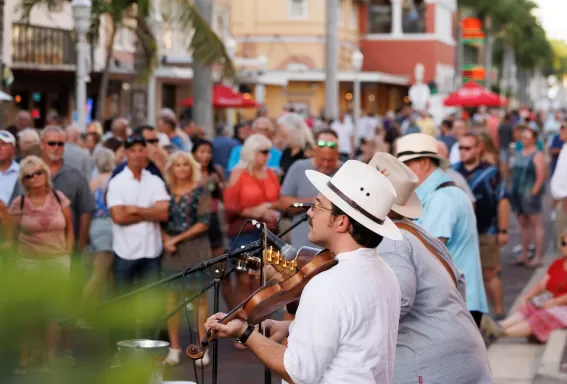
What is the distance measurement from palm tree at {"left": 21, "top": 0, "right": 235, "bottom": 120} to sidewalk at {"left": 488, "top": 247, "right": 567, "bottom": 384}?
9273 millimetres

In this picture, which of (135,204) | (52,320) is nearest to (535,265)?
(135,204)

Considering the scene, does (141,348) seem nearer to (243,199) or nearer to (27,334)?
(27,334)

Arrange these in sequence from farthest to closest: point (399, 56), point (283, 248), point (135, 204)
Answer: point (399, 56)
point (135, 204)
point (283, 248)

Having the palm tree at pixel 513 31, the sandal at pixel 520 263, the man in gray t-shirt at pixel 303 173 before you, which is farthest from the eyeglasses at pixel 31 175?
the palm tree at pixel 513 31

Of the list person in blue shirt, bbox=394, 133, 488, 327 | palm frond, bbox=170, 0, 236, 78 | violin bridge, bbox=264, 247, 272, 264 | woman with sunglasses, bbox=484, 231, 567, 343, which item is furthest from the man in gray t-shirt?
palm frond, bbox=170, 0, 236, 78

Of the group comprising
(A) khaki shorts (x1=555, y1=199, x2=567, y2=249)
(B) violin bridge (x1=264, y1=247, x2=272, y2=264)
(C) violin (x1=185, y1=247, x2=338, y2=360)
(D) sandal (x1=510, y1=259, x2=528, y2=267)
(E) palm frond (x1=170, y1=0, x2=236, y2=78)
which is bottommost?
(D) sandal (x1=510, y1=259, x2=528, y2=267)

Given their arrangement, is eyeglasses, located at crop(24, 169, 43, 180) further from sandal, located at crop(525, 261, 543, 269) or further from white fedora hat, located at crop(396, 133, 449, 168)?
sandal, located at crop(525, 261, 543, 269)

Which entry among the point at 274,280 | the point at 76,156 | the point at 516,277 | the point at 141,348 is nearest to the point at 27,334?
the point at 141,348

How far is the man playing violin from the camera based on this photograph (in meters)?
3.75

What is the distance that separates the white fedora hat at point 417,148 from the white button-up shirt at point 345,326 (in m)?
3.37

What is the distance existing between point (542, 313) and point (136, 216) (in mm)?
3582

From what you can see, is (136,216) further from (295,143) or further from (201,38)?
(201,38)

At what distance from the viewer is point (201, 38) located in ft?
62.5

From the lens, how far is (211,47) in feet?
62.6
